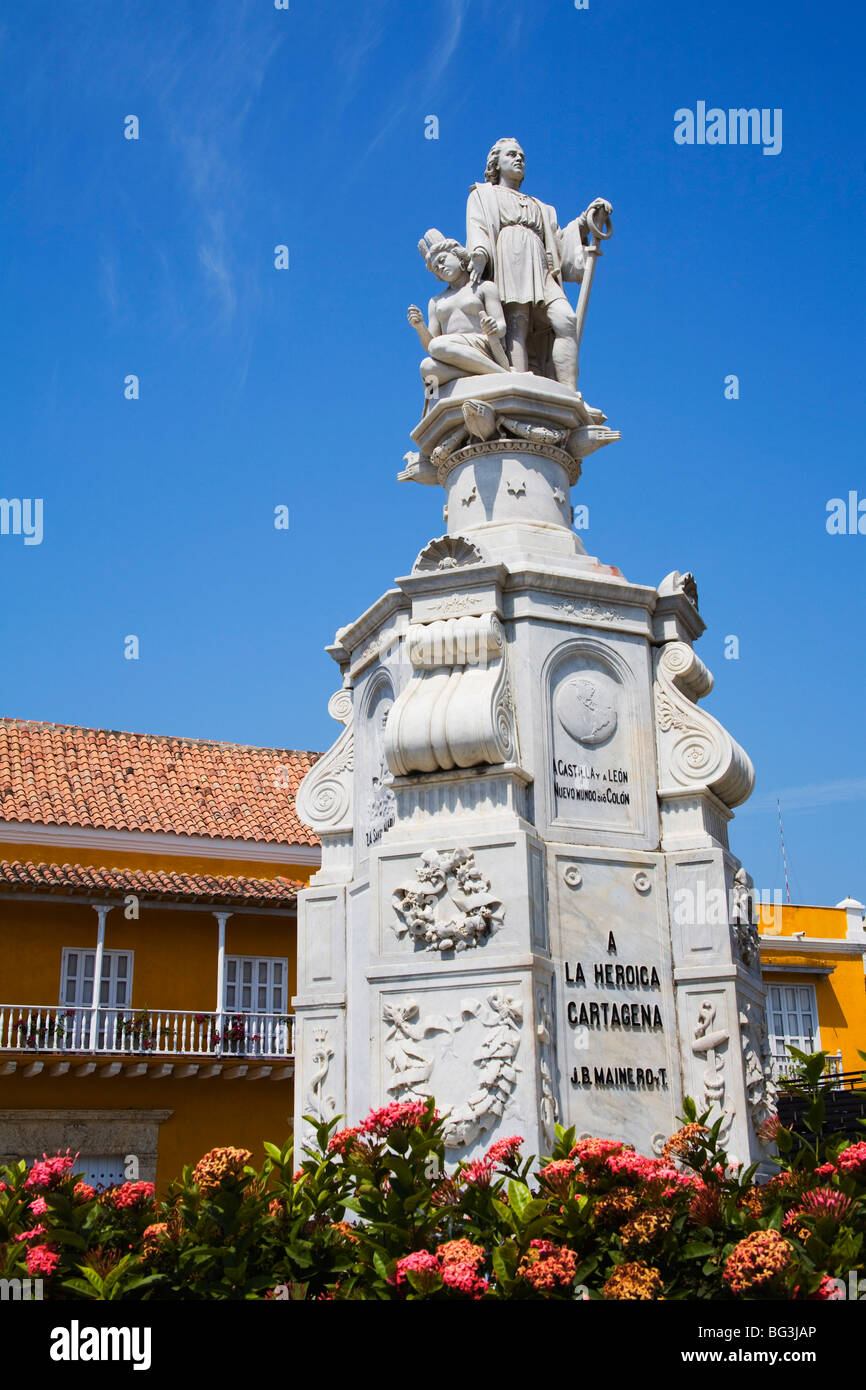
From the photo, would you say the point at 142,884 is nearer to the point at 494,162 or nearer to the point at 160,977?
the point at 160,977

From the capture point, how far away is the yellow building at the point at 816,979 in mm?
27500

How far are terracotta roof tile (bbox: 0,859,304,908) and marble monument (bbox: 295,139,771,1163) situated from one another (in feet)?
45.0

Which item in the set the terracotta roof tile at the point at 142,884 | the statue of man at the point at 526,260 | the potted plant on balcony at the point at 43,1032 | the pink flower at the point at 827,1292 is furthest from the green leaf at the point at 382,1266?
the terracotta roof tile at the point at 142,884

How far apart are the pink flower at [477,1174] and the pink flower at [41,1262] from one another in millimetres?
1505

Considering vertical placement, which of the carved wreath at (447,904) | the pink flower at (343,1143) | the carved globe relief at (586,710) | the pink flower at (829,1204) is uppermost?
the carved globe relief at (586,710)

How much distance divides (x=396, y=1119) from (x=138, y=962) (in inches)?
752

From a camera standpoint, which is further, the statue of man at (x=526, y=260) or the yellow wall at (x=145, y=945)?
the yellow wall at (x=145, y=945)

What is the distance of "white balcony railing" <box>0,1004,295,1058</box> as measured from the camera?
21.3 metres

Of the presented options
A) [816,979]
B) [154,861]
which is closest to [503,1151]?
[154,861]

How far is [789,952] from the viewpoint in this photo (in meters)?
27.8

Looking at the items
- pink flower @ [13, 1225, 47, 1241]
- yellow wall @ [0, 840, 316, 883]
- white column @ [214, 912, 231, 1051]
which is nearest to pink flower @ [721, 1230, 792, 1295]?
pink flower @ [13, 1225, 47, 1241]

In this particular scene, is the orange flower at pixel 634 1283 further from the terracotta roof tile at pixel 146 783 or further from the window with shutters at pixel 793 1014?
the window with shutters at pixel 793 1014
